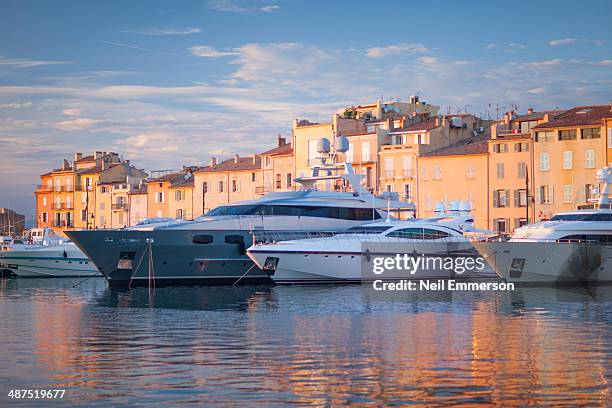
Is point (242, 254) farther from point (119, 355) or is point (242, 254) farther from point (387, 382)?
point (387, 382)

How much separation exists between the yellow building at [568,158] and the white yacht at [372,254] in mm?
21487

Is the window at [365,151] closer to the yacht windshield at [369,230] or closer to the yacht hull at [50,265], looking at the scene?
the yacht hull at [50,265]

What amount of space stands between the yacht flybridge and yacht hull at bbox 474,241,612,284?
390 inches

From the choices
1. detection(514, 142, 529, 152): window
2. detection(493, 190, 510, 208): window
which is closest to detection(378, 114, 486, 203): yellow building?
detection(493, 190, 510, 208): window

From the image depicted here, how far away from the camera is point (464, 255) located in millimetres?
49969

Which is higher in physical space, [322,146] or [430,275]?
[322,146]

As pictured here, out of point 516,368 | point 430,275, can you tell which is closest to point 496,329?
point 516,368

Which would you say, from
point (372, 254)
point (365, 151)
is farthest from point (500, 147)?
point (372, 254)

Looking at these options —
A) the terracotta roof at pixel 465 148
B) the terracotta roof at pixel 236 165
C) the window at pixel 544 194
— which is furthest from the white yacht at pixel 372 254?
the terracotta roof at pixel 236 165

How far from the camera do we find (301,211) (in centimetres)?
5159

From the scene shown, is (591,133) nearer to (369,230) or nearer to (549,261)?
(369,230)

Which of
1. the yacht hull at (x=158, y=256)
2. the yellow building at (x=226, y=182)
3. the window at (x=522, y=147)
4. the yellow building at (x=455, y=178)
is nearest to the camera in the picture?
the yacht hull at (x=158, y=256)

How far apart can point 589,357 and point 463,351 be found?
2812 mm

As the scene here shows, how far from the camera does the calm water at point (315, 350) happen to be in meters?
18.7
